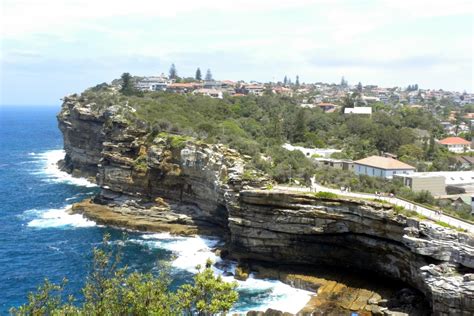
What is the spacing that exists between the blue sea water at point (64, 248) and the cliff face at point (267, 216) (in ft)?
12.0

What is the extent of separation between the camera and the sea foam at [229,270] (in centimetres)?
3528

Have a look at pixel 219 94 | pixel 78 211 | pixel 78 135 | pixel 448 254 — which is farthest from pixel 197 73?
pixel 448 254

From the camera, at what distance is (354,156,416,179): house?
4972cm

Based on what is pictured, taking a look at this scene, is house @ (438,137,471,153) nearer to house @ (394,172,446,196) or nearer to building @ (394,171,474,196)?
building @ (394,171,474,196)

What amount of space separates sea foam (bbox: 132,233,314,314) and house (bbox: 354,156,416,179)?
17.3 meters

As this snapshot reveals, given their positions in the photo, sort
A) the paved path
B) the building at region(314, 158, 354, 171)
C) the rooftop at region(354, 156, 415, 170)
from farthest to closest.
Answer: the building at region(314, 158, 354, 171), the rooftop at region(354, 156, 415, 170), the paved path

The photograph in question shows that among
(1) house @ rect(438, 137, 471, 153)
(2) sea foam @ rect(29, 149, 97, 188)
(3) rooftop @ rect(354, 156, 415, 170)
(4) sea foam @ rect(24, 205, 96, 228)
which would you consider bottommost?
(4) sea foam @ rect(24, 205, 96, 228)

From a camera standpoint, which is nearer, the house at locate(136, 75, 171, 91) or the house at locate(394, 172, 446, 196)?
the house at locate(394, 172, 446, 196)

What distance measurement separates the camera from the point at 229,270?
41750 millimetres

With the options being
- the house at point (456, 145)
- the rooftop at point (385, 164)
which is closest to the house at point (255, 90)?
the house at point (456, 145)

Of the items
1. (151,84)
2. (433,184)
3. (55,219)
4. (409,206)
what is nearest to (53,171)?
(55,219)

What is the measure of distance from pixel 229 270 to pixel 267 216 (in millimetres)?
5680

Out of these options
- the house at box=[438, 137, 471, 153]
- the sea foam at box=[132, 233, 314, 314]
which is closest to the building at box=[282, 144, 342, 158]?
the house at box=[438, 137, 471, 153]

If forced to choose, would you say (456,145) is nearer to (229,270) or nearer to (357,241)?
(357,241)
